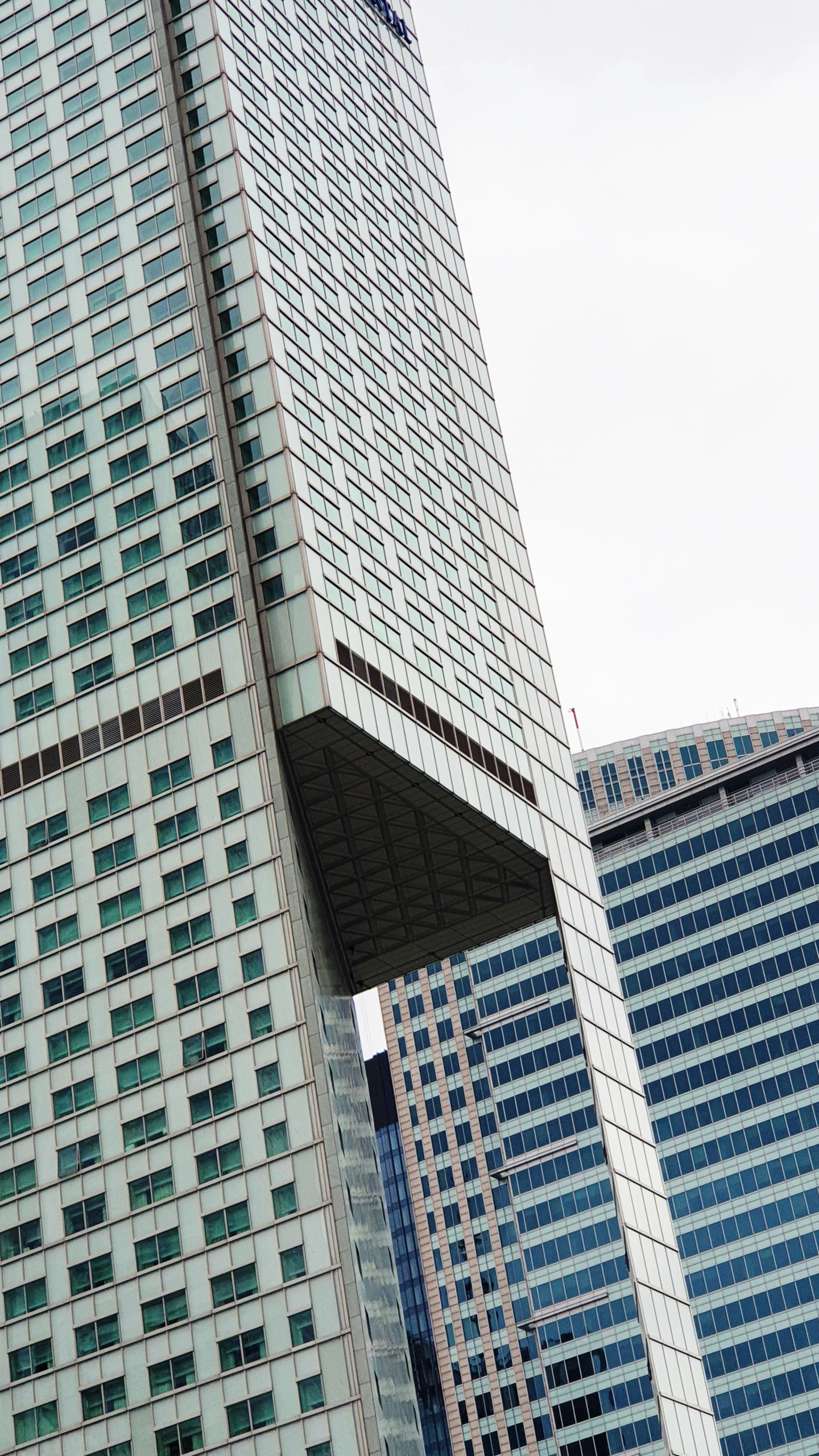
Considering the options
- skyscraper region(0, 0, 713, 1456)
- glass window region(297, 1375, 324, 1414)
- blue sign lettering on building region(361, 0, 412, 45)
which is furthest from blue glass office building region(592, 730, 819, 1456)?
glass window region(297, 1375, 324, 1414)

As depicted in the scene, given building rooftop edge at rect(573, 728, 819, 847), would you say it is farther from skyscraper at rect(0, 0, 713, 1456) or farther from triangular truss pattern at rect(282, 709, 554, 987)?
triangular truss pattern at rect(282, 709, 554, 987)

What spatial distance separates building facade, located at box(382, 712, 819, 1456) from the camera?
160 meters

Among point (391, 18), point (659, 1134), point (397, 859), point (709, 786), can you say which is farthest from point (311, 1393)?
point (709, 786)

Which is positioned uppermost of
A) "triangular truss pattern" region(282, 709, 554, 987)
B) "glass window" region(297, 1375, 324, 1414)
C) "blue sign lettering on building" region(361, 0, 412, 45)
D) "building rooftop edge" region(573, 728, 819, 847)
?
"blue sign lettering on building" region(361, 0, 412, 45)

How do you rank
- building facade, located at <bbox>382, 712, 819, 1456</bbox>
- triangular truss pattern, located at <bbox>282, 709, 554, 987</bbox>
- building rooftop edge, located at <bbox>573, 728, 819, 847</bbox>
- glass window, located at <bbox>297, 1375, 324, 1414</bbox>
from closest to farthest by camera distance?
glass window, located at <bbox>297, 1375, 324, 1414</bbox> < triangular truss pattern, located at <bbox>282, 709, 554, 987</bbox> < building facade, located at <bbox>382, 712, 819, 1456</bbox> < building rooftop edge, located at <bbox>573, 728, 819, 847</bbox>

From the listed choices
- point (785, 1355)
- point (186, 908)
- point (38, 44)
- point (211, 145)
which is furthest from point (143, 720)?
point (785, 1355)

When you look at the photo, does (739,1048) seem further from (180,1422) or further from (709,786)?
(180,1422)

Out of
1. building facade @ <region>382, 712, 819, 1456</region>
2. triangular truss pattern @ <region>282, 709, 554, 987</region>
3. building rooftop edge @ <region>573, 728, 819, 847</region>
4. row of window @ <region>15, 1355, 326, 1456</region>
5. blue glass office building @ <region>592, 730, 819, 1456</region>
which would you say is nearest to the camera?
row of window @ <region>15, 1355, 326, 1456</region>

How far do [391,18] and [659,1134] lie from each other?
294ft

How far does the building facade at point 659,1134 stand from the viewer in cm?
16000

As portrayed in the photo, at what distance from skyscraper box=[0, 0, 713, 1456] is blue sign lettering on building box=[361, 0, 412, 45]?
1234 cm

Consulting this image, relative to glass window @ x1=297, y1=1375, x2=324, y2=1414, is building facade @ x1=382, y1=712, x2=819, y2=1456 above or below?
above

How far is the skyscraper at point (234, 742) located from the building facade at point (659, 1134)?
55.6 metres

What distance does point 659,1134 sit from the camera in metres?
172
